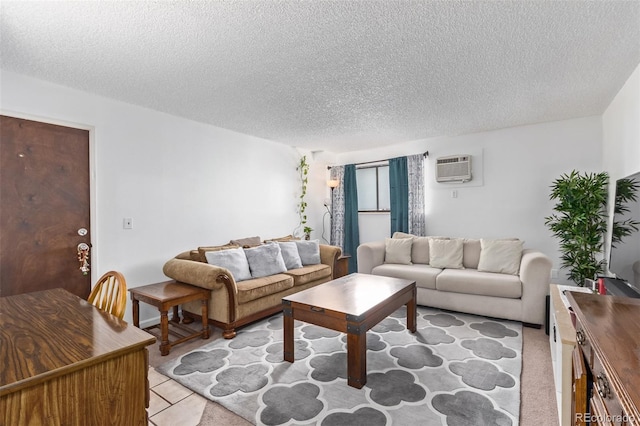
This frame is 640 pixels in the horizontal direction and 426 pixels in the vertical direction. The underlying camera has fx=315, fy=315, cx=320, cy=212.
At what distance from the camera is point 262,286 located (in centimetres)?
333

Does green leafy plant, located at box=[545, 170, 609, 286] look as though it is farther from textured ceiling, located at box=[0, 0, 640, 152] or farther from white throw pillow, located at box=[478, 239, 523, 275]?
textured ceiling, located at box=[0, 0, 640, 152]

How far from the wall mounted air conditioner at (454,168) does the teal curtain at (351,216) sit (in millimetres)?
1529

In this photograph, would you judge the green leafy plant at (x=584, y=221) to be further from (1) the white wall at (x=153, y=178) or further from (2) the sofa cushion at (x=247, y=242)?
(1) the white wall at (x=153, y=178)

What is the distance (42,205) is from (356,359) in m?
3.01

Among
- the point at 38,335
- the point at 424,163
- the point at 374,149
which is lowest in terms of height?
the point at 38,335

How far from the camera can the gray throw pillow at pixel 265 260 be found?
367 centimetres

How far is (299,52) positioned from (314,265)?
9.26 ft

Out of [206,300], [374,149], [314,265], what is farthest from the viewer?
[374,149]

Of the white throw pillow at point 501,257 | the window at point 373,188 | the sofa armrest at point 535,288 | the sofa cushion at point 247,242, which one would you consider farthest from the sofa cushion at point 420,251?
the sofa cushion at point 247,242

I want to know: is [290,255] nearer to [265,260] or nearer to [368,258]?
[265,260]

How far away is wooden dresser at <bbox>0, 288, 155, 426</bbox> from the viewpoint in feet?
3.03

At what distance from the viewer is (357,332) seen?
7.18 ft

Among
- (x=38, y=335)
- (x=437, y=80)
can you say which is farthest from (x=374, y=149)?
(x=38, y=335)

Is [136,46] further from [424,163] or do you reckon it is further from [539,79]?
[424,163]
